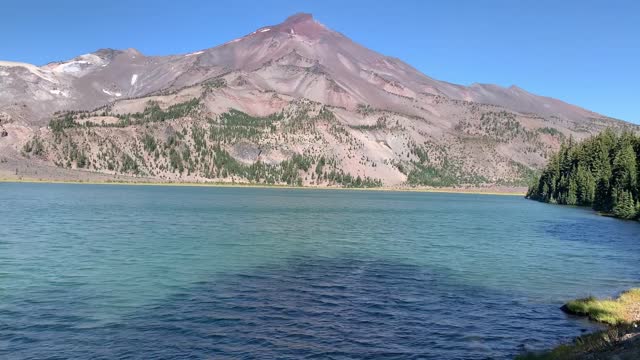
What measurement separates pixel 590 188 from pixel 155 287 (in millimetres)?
176129

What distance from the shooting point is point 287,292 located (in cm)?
4134

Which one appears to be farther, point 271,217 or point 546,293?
point 271,217

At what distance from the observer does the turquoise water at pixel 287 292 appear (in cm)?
2881

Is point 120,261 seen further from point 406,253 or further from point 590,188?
point 590,188

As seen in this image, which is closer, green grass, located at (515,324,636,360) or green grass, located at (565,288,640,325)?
green grass, located at (515,324,636,360)

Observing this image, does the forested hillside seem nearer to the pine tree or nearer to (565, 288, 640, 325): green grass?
the pine tree

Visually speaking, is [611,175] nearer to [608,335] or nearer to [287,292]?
[287,292]

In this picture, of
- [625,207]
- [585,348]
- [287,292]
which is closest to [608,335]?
[585,348]

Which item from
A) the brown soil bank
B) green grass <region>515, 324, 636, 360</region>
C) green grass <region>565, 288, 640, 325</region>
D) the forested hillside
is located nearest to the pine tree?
the forested hillside

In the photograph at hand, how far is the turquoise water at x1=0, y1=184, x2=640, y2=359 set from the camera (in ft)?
94.5

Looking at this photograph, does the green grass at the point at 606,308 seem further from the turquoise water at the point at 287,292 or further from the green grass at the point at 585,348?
the green grass at the point at 585,348

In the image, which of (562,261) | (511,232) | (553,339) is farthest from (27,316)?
(511,232)

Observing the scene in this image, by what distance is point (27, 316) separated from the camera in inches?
1281

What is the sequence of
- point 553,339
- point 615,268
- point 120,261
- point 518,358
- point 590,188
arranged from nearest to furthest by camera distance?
point 518,358 < point 553,339 < point 120,261 < point 615,268 < point 590,188
